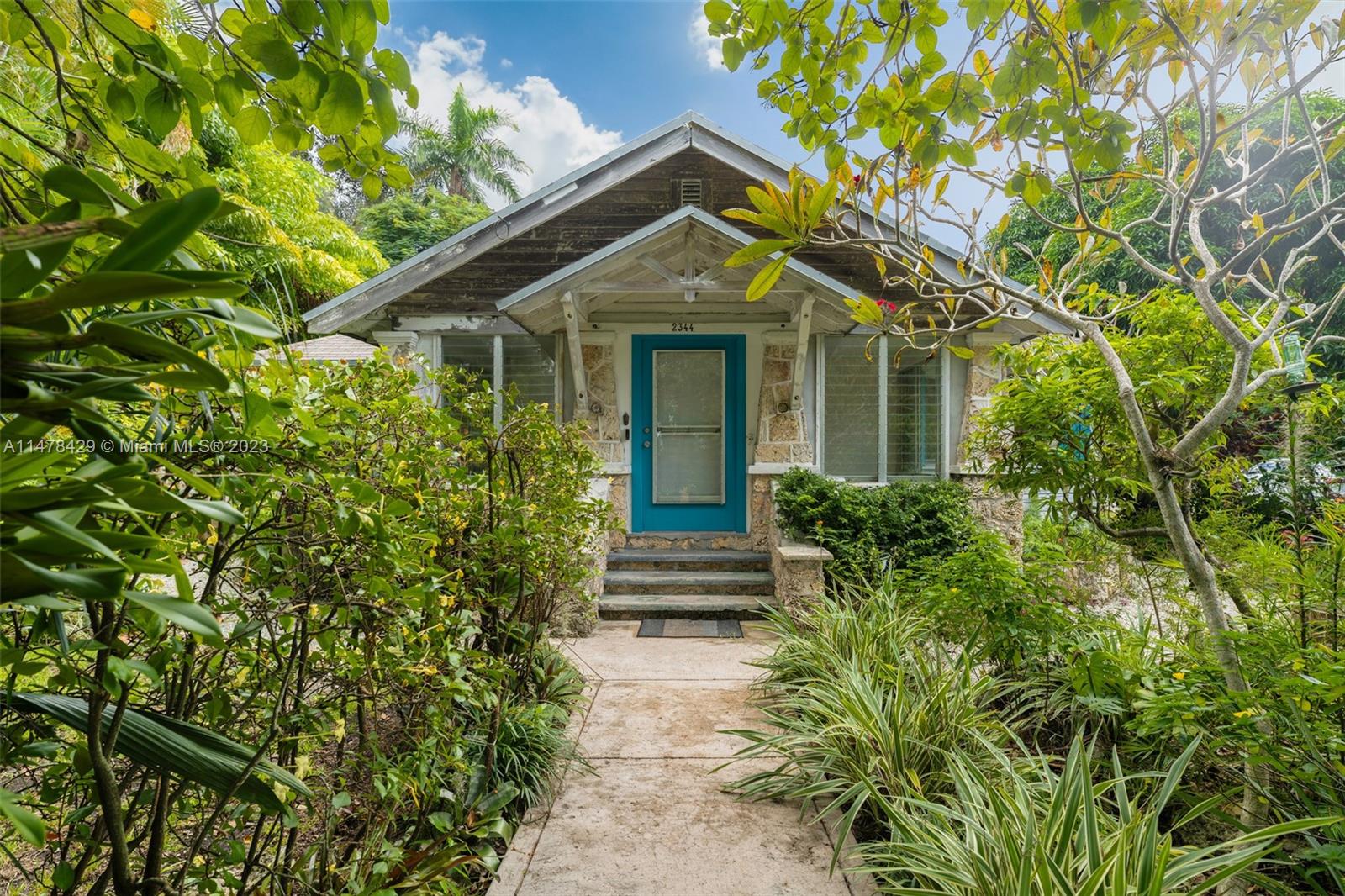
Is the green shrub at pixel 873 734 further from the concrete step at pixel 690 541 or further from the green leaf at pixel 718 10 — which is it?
the concrete step at pixel 690 541

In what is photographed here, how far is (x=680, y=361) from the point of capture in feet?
24.5

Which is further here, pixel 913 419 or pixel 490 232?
pixel 913 419

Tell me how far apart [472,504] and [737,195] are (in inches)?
233

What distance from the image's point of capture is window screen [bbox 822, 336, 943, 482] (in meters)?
7.43

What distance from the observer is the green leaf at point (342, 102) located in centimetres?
111

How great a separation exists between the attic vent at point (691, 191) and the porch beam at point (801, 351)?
6.49ft

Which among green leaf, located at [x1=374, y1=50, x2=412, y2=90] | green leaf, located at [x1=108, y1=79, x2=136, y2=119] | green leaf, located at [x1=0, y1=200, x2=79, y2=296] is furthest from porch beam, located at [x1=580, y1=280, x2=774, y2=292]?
green leaf, located at [x1=0, y1=200, x2=79, y2=296]

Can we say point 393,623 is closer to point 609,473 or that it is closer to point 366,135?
point 366,135

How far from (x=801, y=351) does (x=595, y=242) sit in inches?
101

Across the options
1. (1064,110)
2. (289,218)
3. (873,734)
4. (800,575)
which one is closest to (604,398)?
(800,575)

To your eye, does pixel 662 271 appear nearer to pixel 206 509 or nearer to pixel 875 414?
pixel 875 414

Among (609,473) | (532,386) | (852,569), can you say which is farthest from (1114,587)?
(532,386)

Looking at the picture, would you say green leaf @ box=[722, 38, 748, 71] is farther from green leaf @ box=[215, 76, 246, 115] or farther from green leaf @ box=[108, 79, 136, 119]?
green leaf @ box=[108, 79, 136, 119]

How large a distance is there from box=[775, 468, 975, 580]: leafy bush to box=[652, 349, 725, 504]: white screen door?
1307mm
